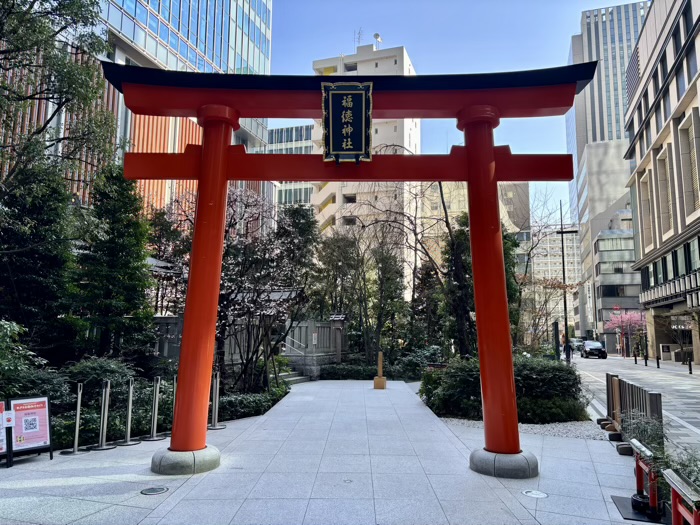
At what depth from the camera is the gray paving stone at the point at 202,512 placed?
4816mm

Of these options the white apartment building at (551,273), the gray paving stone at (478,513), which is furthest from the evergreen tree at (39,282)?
the white apartment building at (551,273)

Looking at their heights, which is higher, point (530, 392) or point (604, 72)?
point (604, 72)

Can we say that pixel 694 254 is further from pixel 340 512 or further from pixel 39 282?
pixel 39 282

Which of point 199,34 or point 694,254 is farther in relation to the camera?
point 199,34

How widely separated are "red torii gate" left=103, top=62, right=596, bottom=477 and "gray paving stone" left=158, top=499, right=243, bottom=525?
1.44 m

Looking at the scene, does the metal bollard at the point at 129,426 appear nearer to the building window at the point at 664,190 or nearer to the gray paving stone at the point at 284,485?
the gray paving stone at the point at 284,485

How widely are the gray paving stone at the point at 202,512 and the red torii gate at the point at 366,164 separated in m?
1.44

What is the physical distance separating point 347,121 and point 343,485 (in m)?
4.86

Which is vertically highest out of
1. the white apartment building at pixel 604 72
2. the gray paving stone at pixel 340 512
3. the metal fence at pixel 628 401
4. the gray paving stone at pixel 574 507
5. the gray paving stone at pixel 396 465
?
the white apartment building at pixel 604 72

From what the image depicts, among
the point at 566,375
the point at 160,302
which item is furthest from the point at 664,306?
the point at 160,302

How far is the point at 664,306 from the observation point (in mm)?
42594

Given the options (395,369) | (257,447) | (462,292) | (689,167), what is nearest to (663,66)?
(689,167)

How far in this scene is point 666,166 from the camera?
39.0 metres

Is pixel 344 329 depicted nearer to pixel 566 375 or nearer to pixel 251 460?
pixel 566 375
